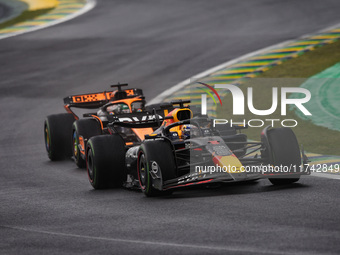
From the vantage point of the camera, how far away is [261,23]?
30.3 m

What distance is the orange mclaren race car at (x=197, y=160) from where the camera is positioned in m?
10.5

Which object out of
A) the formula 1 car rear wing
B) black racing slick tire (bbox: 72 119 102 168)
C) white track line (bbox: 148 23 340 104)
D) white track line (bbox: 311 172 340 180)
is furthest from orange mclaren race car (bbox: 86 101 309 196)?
white track line (bbox: 148 23 340 104)

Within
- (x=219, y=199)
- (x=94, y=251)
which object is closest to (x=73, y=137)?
(x=219, y=199)

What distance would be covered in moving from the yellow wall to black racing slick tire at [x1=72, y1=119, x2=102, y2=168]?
2337 centimetres

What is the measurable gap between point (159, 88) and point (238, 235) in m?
15.5

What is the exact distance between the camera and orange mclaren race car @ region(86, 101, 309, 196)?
34.3ft

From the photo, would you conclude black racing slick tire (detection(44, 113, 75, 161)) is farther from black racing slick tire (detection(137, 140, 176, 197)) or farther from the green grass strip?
the green grass strip

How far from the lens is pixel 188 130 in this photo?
11938 mm

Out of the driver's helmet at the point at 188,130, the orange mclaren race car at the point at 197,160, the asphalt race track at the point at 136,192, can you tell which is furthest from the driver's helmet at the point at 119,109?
the driver's helmet at the point at 188,130

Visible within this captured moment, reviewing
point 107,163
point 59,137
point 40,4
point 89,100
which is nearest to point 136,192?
point 107,163

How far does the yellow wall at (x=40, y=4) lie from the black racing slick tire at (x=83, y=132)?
23367mm

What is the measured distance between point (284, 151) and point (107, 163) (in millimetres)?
2996

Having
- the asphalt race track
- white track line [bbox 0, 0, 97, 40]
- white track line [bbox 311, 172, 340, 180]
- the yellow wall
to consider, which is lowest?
white track line [bbox 311, 172, 340, 180]

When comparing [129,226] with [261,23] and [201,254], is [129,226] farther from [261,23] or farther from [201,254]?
[261,23]
